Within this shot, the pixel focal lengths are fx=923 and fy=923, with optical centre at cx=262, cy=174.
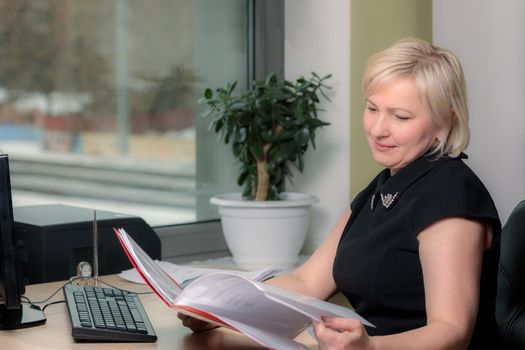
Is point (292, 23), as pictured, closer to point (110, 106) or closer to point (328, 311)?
point (110, 106)

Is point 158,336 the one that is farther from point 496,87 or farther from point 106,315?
point 496,87

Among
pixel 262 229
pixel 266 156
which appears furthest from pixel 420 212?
pixel 266 156

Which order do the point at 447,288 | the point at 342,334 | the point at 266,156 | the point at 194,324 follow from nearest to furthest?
1. the point at 342,334
2. the point at 447,288
3. the point at 194,324
4. the point at 266,156

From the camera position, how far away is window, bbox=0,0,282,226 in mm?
2834

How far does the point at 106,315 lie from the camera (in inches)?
72.0

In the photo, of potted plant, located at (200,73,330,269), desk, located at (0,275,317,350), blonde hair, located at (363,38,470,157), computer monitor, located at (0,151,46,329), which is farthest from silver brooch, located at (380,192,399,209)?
potted plant, located at (200,73,330,269)

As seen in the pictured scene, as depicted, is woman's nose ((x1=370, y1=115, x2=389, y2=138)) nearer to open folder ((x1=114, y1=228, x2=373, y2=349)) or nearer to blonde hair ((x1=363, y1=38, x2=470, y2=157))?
blonde hair ((x1=363, y1=38, x2=470, y2=157))

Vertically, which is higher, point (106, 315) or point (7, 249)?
point (7, 249)

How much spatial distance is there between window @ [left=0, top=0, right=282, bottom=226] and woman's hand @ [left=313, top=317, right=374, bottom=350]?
5.29ft

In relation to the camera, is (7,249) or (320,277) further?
(320,277)

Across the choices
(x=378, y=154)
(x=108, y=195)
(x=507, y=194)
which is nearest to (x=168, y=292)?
(x=378, y=154)

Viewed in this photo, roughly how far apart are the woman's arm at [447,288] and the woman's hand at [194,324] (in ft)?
1.30

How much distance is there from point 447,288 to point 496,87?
1.50 m

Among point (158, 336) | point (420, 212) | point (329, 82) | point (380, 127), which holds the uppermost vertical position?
point (329, 82)
